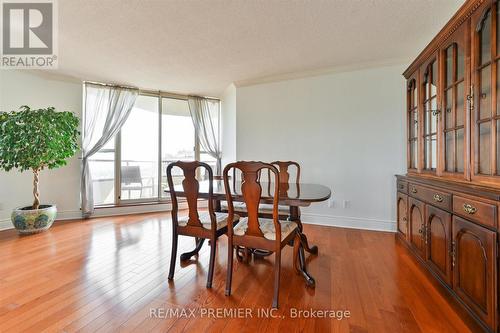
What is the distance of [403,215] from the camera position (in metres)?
2.61

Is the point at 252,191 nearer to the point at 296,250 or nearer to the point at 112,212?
the point at 296,250

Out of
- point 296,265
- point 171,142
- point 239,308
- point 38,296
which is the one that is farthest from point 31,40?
point 296,265

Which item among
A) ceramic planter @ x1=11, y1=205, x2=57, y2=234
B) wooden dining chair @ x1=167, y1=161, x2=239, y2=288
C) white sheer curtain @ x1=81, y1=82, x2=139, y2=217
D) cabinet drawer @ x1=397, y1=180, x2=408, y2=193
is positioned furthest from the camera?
white sheer curtain @ x1=81, y1=82, x2=139, y2=217

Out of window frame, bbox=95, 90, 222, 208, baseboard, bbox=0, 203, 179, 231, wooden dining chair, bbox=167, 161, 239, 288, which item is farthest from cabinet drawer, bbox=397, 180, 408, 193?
baseboard, bbox=0, 203, 179, 231

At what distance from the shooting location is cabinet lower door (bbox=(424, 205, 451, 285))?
1656 mm

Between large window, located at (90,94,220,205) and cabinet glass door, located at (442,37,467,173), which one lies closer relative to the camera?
cabinet glass door, located at (442,37,467,173)

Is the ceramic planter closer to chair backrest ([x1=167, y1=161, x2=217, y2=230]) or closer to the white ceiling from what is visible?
the white ceiling

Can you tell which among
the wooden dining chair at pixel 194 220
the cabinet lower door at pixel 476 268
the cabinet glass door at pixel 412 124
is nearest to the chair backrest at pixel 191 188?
the wooden dining chair at pixel 194 220

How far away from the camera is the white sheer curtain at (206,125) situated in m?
4.89

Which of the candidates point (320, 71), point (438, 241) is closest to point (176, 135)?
point (320, 71)

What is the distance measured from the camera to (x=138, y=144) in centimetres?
455

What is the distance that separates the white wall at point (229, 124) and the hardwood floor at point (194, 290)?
2.17 meters

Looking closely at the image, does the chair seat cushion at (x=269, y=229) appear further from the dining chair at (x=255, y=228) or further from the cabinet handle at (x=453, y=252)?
the cabinet handle at (x=453, y=252)

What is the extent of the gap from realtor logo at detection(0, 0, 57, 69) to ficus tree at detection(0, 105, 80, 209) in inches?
28.3
